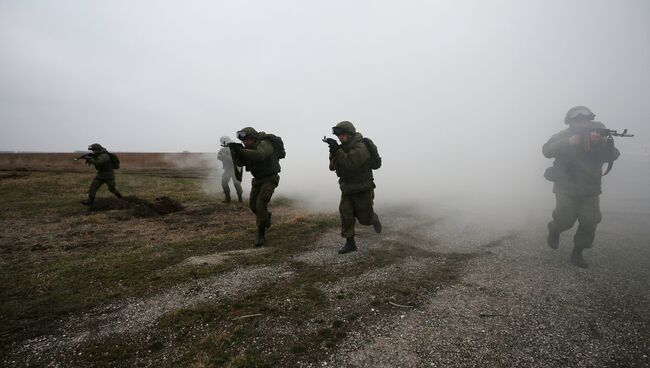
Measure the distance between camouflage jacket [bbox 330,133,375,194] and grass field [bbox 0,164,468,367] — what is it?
1.49 meters

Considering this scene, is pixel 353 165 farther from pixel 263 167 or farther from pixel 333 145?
pixel 263 167

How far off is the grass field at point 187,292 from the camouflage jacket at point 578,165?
2.64m

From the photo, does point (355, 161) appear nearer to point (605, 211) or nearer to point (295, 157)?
point (605, 211)

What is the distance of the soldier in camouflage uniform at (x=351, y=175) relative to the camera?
6812 mm

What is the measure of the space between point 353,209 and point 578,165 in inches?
183

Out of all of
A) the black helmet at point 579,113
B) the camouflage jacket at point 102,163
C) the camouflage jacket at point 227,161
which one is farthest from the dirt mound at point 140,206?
the black helmet at point 579,113

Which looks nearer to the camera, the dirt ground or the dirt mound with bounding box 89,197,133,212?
the dirt ground

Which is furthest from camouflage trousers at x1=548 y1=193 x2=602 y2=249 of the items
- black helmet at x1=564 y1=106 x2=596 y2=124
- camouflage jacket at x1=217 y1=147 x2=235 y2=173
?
camouflage jacket at x1=217 y1=147 x2=235 y2=173

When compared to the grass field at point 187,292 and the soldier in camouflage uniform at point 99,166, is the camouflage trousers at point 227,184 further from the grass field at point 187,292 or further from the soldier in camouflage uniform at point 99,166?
the soldier in camouflage uniform at point 99,166

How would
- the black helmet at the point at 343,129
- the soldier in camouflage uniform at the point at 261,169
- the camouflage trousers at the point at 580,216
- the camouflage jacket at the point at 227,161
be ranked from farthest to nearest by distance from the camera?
the camouflage jacket at the point at 227,161 < the soldier in camouflage uniform at the point at 261,169 < the black helmet at the point at 343,129 < the camouflage trousers at the point at 580,216

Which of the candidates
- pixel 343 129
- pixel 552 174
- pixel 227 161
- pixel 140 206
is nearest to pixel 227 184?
pixel 227 161

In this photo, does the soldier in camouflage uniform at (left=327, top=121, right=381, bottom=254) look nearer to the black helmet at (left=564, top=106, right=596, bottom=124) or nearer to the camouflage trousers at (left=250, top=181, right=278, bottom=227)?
the camouflage trousers at (left=250, top=181, right=278, bottom=227)

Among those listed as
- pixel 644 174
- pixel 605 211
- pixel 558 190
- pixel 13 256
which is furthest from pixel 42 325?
pixel 644 174

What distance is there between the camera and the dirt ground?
12.1ft
